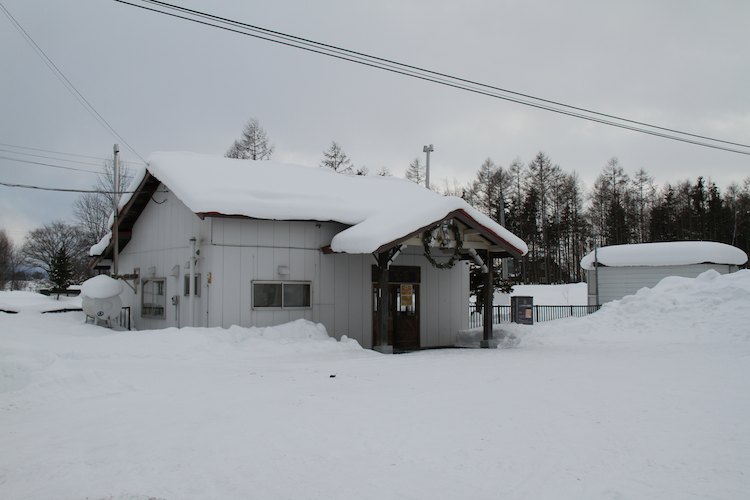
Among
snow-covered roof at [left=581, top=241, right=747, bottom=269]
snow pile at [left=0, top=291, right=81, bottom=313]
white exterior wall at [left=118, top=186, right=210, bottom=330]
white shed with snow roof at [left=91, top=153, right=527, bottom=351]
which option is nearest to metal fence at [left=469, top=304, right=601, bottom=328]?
snow-covered roof at [left=581, top=241, right=747, bottom=269]

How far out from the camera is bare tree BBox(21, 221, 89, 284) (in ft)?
188

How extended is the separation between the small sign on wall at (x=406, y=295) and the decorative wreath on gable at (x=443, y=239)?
1628mm

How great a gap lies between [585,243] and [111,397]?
5220 centimetres

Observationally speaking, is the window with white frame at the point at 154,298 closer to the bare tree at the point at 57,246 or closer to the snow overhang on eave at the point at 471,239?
the snow overhang on eave at the point at 471,239

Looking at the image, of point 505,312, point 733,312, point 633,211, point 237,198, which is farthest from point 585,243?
point 237,198

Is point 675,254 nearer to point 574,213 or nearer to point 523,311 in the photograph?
point 523,311

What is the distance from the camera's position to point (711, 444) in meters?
6.09

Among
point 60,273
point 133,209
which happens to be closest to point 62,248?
point 60,273

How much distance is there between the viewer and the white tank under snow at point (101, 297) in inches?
695

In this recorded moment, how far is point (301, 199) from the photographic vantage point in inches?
637

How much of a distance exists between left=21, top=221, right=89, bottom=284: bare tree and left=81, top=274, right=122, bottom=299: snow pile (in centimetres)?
3923

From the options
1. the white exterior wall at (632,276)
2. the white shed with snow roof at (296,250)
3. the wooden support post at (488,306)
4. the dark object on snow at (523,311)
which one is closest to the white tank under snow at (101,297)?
the white shed with snow roof at (296,250)

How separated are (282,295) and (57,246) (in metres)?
61.2

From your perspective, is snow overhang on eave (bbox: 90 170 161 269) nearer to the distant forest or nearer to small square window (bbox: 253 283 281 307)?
small square window (bbox: 253 283 281 307)
